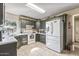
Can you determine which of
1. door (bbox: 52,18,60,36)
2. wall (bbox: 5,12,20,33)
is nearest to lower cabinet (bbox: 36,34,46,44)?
door (bbox: 52,18,60,36)

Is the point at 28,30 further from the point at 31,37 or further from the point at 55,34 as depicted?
the point at 55,34

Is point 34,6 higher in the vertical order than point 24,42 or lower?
higher

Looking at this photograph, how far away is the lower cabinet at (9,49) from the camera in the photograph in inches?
68.9

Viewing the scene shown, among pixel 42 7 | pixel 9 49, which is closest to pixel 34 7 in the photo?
pixel 42 7

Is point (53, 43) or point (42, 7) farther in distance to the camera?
point (53, 43)

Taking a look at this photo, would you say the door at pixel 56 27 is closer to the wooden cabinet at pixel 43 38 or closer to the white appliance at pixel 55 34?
the white appliance at pixel 55 34

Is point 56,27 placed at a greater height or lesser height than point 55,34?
greater

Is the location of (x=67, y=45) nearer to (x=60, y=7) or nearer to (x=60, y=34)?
(x=60, y=34)

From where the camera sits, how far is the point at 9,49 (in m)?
1.76

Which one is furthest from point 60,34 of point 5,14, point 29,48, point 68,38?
point 5,14

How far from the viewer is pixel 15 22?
1.79 meters

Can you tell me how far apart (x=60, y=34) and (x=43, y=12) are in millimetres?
525

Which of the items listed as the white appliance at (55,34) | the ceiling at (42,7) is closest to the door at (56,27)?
the white appliance at (55,34)

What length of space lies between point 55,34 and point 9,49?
0.90 m
